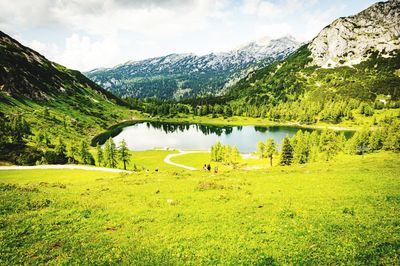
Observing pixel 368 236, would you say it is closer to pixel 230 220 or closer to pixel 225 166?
pixel 230 220

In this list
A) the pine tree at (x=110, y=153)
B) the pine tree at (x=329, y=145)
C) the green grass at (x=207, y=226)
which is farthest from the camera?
the pine tree at (x=329, y=145)

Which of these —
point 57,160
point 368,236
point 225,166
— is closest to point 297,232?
point 368,236

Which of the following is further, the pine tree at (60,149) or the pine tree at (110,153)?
the pine tree at (110,153)

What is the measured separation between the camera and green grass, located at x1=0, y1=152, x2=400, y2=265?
47.6 ft

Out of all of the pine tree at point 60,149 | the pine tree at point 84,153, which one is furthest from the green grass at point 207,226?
the pine tree at point 60,149

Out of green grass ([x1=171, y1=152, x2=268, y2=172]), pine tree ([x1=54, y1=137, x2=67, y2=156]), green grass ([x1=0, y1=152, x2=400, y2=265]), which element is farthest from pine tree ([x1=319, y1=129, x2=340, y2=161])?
pine tree ([x1=54, y1=137, x2=67, y2=156])

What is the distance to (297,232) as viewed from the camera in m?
17.2

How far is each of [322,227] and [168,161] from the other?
10646 centimetres

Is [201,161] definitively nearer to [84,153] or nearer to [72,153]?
[84,153]

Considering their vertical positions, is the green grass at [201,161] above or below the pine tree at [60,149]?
below

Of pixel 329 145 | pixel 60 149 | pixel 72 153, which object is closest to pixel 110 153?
pixel 72 153

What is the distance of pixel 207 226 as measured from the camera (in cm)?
1889

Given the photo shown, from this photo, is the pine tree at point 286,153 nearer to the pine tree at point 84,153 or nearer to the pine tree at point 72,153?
the pine tree at point 84,153

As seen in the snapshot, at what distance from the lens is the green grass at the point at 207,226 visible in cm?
1451
